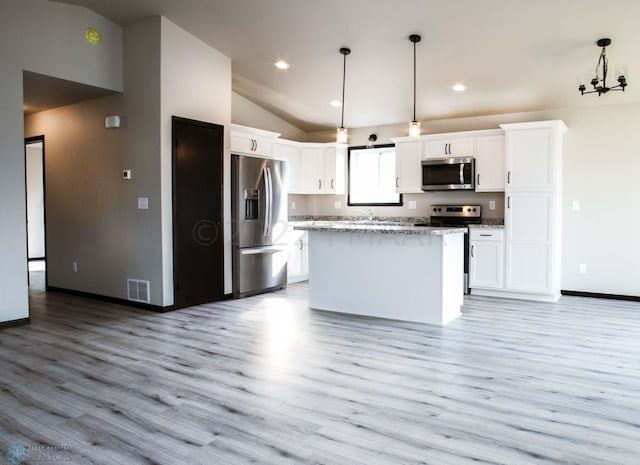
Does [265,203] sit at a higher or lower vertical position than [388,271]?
higher

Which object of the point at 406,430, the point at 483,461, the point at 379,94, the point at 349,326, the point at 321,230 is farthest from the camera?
the point at 379,94

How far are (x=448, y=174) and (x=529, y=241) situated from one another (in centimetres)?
132

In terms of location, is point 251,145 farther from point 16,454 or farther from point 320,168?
point 16,454

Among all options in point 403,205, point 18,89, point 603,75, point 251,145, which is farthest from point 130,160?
point 603,75

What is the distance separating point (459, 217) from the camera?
21.0 feet

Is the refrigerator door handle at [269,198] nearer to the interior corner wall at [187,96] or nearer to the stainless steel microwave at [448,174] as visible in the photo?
the interior corner wall at [187,96]

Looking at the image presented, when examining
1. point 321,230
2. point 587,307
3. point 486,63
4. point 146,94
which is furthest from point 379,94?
point 587,307

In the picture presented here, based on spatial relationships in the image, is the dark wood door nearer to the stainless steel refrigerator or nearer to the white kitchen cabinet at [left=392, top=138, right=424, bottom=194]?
the stainless steel refrigerator

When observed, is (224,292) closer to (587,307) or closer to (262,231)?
(262,231)

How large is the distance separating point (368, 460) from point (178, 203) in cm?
369

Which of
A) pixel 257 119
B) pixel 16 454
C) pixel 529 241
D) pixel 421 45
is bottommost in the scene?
pixel 16 454

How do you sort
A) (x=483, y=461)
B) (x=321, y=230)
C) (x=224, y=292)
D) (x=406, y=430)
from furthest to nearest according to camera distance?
(x=224, y=292)
(x=321, y=230)
(x=406, y=430)
(x=483, y=461)

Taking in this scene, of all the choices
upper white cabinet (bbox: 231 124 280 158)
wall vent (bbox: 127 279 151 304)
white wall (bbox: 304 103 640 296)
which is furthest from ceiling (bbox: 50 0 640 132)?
wall vent (bbox: 127 279 151 304)

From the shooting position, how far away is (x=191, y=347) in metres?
3.74
